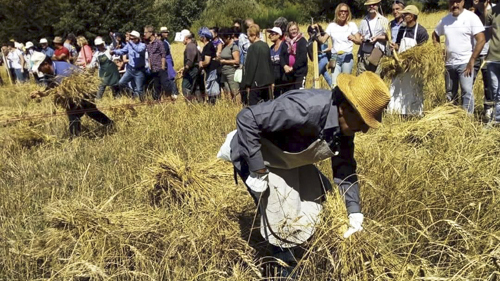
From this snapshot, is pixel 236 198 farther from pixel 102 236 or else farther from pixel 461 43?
pixel 461 43

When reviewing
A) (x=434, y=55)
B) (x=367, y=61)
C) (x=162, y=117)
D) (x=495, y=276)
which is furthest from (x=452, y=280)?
(x=162, y=117)

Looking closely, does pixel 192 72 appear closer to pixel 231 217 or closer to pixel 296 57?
pixel 296 57

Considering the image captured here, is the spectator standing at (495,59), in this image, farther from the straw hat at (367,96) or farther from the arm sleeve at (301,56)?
the straw hat at (367,96)

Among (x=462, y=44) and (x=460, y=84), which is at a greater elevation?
(x=462, y=44)

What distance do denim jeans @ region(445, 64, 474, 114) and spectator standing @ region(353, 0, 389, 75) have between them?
32.6 inches

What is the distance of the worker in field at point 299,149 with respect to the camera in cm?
218

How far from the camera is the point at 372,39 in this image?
5840mm

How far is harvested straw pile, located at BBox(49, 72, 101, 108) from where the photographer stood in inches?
217

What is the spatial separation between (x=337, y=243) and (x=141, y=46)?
7013 mm

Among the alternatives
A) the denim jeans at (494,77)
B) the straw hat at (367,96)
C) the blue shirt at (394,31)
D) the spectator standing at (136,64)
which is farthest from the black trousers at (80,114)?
the denim jeans at (494,77)

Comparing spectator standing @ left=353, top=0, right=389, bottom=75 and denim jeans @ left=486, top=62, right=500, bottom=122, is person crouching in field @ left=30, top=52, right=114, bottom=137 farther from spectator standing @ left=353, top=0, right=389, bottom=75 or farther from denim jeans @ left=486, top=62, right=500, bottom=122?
denim jeans @ left=486, top=62, right=500, bottom=122

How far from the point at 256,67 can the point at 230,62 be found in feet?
3.64

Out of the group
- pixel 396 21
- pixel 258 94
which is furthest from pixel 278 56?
pixel 396 21

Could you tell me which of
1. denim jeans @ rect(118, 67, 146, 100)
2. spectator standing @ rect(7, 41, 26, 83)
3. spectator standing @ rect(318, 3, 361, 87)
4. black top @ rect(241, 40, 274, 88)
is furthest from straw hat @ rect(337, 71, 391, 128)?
spectator standing @ rect(7, 41, 26, 83)
